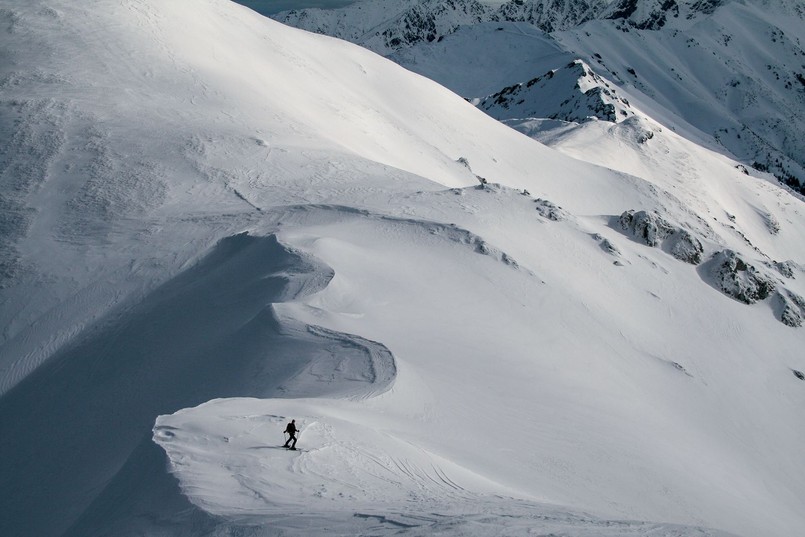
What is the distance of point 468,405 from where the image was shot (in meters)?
17.7

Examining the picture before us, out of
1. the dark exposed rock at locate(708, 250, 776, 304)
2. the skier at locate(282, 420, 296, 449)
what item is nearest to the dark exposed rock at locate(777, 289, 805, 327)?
the dark exposed rock at locate(708, 250, 776, 304)

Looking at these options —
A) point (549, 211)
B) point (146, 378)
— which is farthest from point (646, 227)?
point (146, 378)

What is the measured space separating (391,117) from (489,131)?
493 inches

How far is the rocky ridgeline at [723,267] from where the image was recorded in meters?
35.3

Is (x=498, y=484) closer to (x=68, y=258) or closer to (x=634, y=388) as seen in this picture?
(x=634, y=388)

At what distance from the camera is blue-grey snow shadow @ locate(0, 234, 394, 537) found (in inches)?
631

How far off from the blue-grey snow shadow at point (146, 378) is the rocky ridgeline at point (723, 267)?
844 inches

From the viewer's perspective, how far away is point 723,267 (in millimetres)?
35812

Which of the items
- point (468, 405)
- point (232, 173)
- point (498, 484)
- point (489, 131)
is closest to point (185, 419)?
point (498, 484)

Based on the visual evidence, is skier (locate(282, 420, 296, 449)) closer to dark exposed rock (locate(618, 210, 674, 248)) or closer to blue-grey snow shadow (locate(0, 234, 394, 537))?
blue-grey snow shadow (locate(0, 234, 394, 537))

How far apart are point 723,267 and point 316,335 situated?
25338 mm

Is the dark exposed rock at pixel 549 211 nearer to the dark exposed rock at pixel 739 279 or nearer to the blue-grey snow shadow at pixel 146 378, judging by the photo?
the dark exposed rock at pixel 739 279

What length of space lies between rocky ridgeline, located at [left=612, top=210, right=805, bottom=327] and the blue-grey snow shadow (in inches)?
844

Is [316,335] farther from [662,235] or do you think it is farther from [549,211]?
[662,235]
